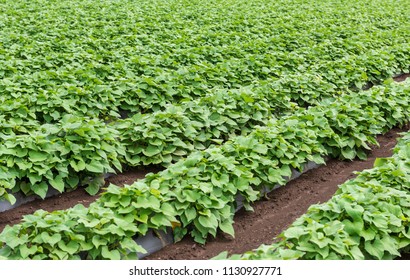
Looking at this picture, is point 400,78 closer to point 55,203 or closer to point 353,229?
point 353,229

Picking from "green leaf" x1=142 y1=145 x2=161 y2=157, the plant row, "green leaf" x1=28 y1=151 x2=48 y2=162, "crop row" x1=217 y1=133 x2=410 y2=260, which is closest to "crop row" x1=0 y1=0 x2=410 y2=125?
the plant row

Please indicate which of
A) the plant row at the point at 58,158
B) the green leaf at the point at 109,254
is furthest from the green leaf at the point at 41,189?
the green leaf at the point at 109,254

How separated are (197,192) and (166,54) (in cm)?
532

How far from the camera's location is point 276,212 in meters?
5.80

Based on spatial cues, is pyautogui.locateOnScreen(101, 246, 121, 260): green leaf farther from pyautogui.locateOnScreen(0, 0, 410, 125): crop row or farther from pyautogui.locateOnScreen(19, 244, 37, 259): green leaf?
pyautogui.locateOnScreen(0, 0, 410, 125): crop row

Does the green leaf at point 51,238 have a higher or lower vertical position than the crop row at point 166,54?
higher

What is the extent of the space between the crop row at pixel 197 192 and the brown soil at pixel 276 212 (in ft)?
0.40

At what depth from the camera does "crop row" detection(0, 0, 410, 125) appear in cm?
770

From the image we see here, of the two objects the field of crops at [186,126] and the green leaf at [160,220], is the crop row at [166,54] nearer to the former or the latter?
the field of crops at [186,126]

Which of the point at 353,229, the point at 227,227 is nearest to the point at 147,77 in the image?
the point at 227,227

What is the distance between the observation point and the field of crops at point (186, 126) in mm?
4422

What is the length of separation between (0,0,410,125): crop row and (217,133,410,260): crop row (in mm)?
3578

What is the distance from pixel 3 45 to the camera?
10055mm

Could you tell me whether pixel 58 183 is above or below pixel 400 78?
above
